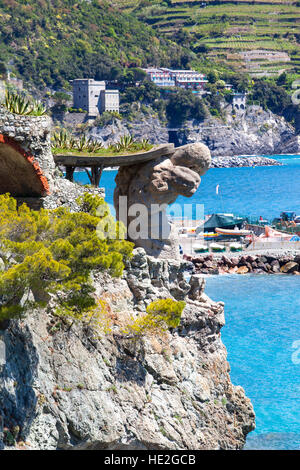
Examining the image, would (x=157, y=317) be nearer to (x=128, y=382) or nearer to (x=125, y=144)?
(x=128, y=382)

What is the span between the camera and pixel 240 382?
105 ft

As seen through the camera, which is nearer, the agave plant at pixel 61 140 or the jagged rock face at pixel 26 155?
the jagged rock face at pixel 26 155

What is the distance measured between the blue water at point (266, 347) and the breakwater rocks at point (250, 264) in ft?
3.28

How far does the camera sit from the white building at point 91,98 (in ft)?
639

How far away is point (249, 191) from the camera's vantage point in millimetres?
139250

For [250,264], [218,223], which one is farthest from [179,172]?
[218,223]

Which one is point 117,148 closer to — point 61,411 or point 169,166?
point 169,166

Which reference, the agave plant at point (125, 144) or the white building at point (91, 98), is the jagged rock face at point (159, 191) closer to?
the agave plant at point (125, 144)

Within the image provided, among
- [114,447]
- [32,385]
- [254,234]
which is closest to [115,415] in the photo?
[114,447]

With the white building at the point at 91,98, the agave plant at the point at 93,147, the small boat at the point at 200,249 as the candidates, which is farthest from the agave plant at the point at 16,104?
the white building at the point at 91,98

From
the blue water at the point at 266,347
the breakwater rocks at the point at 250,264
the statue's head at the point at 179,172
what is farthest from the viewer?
the breakwater rocks at the point at 250,264

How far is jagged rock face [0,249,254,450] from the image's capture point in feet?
50.6

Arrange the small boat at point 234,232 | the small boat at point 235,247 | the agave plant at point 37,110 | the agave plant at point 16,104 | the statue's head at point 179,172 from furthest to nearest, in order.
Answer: the small boat at point 234,232, the small boat at point 235,247, the statue's head at point 179,172, the agave plant at point 37,110, the agave plant at point 16,104

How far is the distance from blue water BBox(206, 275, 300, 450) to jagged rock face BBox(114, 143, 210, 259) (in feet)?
25.2
